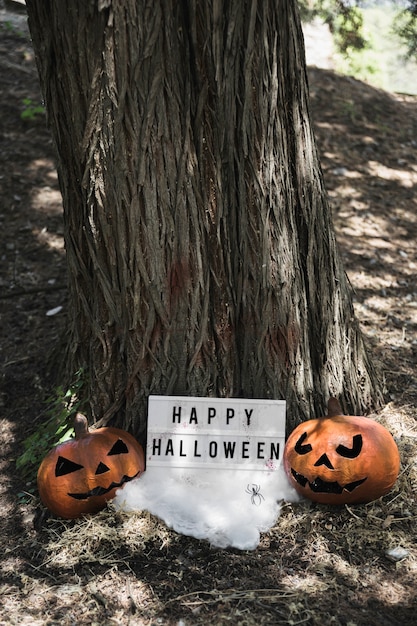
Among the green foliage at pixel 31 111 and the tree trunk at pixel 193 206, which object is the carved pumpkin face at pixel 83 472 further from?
the green foliage at pixel 31 111

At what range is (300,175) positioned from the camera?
3.30m

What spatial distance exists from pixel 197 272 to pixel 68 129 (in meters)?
0.90

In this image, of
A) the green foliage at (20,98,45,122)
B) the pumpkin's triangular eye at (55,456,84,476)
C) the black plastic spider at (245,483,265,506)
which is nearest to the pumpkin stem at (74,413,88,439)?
the pumpkin's triangular eye at (55,456,84,476)

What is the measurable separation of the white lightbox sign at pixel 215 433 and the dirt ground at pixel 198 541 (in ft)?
1.04

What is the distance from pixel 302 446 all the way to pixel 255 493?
1.05 feet

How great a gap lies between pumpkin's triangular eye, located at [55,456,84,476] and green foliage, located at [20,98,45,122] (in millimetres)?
4953

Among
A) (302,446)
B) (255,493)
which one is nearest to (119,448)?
(255,493)

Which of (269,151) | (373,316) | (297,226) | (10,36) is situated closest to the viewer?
(269,151)

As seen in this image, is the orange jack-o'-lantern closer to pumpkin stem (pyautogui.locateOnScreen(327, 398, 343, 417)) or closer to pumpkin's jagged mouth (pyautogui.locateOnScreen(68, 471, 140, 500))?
pumpkin stem (pyautogui.locateOnScreen(327, 398, 343, 417))

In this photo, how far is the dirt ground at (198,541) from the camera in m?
2.64

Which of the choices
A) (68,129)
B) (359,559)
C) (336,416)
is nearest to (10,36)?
(68,129)

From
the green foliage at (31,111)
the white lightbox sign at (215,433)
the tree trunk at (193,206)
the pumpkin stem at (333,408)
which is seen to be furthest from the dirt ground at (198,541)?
the green foliage at (31,111)

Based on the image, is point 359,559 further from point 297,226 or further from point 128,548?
point 297,226

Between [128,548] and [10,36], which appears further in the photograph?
[10,36]
